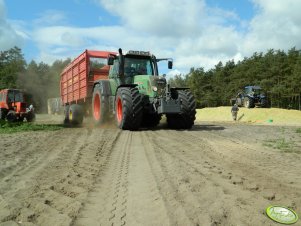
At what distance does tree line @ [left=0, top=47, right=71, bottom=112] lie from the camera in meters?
56.6

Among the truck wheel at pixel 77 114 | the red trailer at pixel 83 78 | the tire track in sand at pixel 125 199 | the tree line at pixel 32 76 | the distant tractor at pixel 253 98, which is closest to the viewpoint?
the tire track in sand at pixel 125 199

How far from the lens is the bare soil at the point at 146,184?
384cm

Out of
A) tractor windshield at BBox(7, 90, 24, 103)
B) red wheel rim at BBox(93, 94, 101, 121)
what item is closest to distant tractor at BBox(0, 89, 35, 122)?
tractor windshield at BBox(7, 90, 24, 103)

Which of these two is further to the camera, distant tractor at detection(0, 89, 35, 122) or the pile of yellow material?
the pile of yellow material

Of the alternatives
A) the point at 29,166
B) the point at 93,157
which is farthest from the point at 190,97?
the point at 29,166

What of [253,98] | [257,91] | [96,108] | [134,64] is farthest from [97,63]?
[257,91]

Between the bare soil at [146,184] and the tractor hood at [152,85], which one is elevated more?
the tractor hood at [152,85]

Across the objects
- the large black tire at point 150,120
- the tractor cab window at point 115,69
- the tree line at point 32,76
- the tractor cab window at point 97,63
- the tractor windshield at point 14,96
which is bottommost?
the large black tire at point 150,120

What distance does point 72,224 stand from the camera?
11.9 feet

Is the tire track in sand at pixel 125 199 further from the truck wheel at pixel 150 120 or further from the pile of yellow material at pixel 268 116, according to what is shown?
the pile of yellow material at pixel 268 116

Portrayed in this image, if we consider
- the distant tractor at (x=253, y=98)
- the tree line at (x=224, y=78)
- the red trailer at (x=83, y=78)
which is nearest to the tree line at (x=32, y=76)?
the tree line at (x=224, y=78)

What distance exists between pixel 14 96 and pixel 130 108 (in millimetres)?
13748

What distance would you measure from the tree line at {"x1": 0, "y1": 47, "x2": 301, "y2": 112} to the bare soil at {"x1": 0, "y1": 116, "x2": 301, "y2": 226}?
35584 millimetres

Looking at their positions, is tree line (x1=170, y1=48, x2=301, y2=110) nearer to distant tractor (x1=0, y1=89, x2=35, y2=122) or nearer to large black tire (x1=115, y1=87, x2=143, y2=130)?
distant tractor (x1=0, y1=89, x2=35, y2=122)
